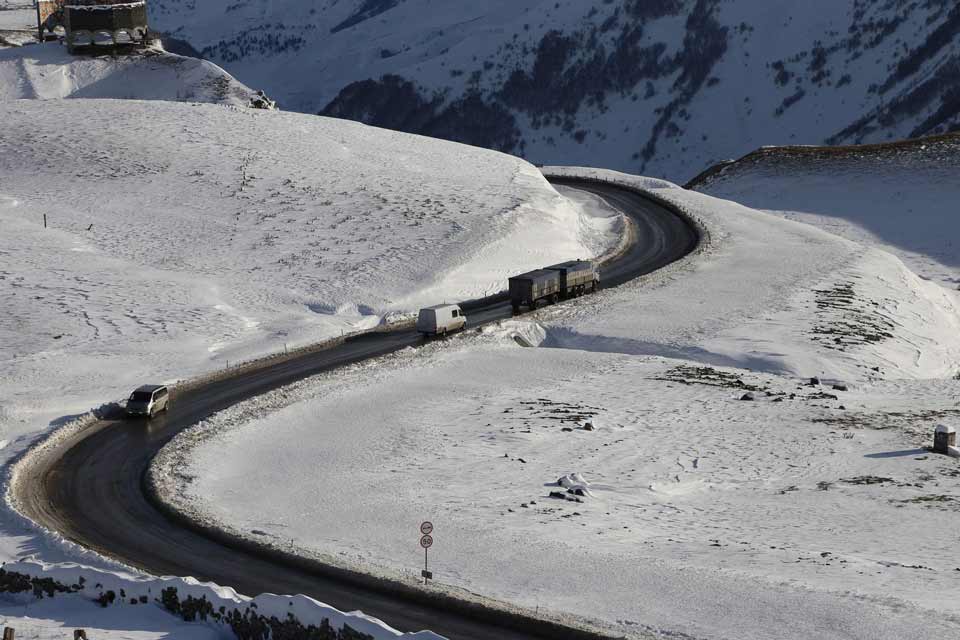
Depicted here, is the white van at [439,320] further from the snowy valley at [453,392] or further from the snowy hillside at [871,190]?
the snowy hillside at [871,190]

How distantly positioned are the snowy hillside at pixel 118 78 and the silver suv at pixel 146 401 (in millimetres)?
85014

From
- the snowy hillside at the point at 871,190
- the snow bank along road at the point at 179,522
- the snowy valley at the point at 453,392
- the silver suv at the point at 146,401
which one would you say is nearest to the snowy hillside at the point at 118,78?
the snowy valley at the point at 453,392

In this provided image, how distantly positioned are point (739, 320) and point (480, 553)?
3461 centimetres

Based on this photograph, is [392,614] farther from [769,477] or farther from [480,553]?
[769,477]

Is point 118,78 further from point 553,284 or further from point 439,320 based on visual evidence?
point 439,320

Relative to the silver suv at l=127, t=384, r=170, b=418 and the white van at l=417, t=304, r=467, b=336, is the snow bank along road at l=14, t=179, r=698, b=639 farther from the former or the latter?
the white van at l=417, t=304, r=467, b=336

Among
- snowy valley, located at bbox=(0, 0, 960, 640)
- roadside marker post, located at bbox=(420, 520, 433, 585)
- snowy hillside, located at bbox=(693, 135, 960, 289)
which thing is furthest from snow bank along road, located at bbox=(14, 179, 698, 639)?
snowy hillside, located at bbox=(693, 135, 960, 289)

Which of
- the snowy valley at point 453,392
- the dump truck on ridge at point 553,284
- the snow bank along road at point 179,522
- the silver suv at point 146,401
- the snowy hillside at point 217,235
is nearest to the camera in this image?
the snow bank along road at point 179,522

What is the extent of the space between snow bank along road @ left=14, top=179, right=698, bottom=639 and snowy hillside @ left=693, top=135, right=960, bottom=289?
55982 millimetres

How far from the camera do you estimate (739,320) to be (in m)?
63.8

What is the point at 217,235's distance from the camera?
76125 mm

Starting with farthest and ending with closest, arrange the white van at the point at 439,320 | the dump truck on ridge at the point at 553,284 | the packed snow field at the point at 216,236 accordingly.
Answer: the dump truck on ridge at the point at 553,284
the white van at the point at 439,320
the packed snow field at the point at 216,236

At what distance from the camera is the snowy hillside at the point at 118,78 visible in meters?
A: 132

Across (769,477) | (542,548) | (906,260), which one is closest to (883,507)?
(769,477)
